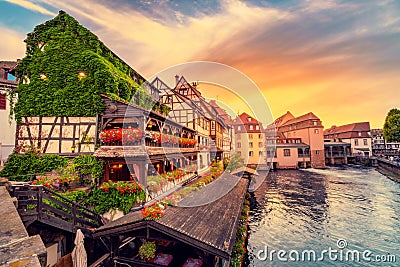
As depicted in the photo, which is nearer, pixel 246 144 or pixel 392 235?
pixel 392 235

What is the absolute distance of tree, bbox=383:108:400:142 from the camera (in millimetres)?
56625

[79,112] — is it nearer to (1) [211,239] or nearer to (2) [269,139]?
Result: (1) [211,239]

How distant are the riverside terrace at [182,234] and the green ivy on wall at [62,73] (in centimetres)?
901

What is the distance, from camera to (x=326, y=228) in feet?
56.9

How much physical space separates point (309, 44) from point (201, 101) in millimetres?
17842

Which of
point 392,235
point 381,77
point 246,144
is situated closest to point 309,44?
point 381,77

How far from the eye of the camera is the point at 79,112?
14766mm

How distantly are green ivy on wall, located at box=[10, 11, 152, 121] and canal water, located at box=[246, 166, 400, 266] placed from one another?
1533 centimetres

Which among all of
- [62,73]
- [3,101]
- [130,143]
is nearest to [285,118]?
[130,143]

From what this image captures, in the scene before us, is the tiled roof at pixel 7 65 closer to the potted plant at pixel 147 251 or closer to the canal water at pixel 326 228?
the potted plant at pixel 147 251

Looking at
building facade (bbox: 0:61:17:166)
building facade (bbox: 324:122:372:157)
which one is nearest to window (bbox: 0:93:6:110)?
building facade (bbox: 0:61:17:166)
